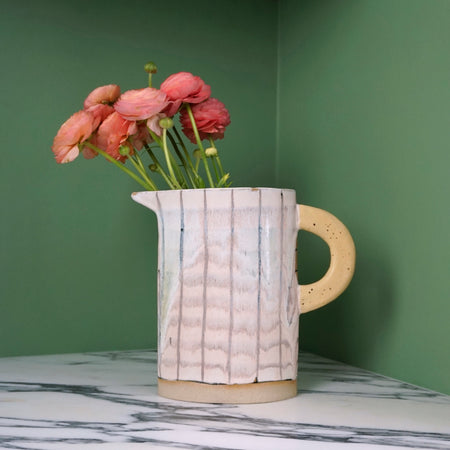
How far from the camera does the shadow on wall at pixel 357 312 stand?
875 mm

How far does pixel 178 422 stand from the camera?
65cm

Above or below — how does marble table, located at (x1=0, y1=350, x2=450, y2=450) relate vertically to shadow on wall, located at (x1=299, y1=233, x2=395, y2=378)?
below

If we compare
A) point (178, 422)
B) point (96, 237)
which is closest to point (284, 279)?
point (178, 422)

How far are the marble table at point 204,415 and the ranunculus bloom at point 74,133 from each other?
272mm

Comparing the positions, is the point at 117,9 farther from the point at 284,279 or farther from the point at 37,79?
the point at 284,279

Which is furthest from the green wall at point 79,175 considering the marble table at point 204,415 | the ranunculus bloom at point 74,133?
the ranunculus bloom at point 74,133

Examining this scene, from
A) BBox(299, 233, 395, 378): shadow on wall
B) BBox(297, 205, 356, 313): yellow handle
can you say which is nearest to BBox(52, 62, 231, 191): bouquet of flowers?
BBox(297, 205, 356, 313): yellow handle

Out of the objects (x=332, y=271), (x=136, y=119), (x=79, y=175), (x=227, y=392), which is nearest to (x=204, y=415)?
(x=227, y=392)

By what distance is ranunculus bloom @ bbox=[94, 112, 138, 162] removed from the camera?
75 centimetres

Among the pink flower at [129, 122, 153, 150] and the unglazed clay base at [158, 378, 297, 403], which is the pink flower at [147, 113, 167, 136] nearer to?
the pink flower at [129, 122, 153, 150]

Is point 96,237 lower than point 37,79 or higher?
lower

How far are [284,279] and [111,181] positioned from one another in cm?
40

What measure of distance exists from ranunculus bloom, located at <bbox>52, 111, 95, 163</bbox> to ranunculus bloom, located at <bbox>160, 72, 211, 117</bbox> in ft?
0.29

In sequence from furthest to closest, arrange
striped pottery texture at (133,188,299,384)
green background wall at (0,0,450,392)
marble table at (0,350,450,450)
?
green background wall at (0,0,450,392), striped pottery texture at (133,188,299,384), marble table at (0,350,450,450)
